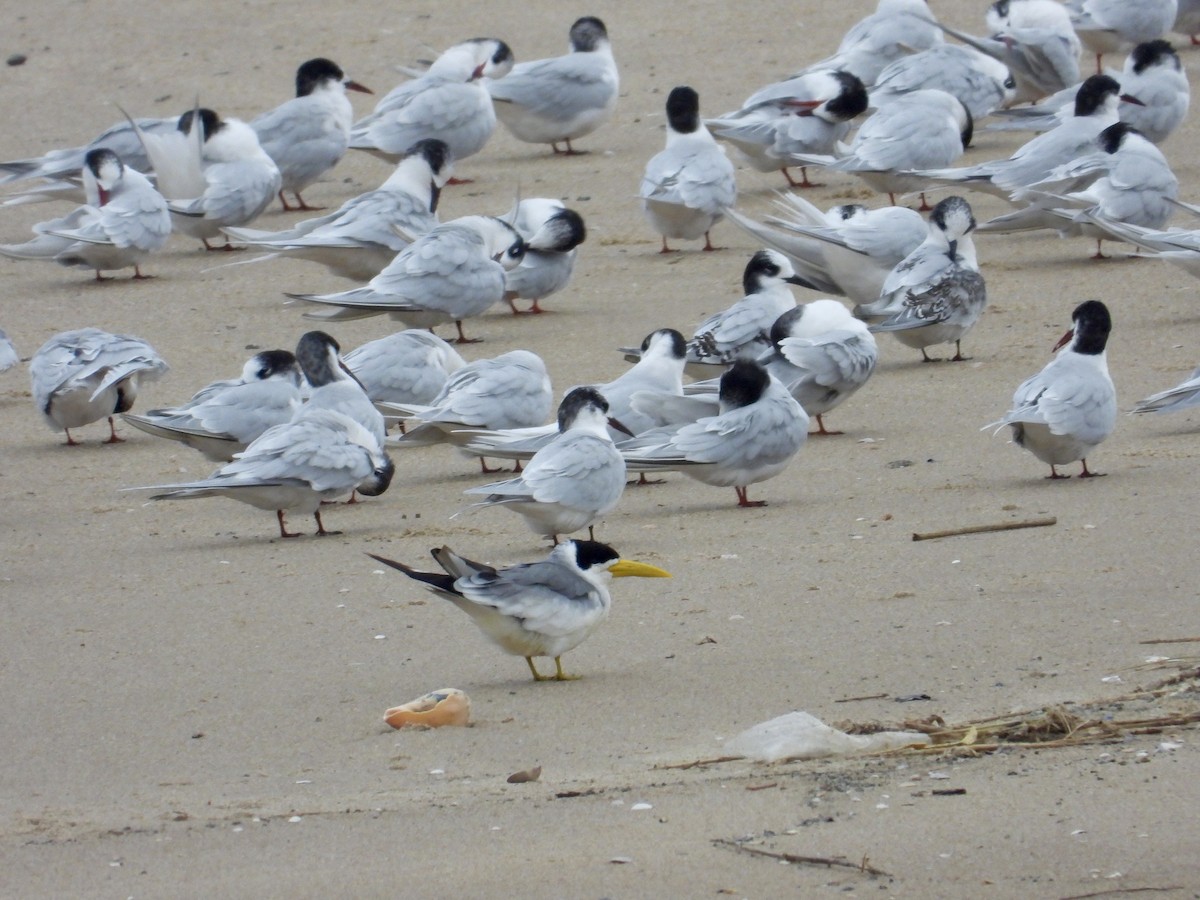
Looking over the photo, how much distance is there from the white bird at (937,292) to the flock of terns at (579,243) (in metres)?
0.01

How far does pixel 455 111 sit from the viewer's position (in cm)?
1197

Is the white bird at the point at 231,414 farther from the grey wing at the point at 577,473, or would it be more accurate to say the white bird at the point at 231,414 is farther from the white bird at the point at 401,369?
the grey wing at the point at 577,473

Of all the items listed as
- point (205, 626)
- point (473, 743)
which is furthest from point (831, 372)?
point (473, 743)

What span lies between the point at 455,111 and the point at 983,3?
4.63 metres

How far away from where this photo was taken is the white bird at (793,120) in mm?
11250

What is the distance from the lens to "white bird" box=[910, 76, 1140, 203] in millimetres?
10242

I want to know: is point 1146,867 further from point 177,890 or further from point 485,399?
point 485,399

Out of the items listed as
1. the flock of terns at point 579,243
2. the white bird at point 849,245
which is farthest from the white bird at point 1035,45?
the white bird at point 849,245

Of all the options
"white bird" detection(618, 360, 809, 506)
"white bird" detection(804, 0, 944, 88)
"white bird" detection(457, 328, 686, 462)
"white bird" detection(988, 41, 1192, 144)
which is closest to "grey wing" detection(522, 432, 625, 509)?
"white bird" detection(618, 360, 809, 506)

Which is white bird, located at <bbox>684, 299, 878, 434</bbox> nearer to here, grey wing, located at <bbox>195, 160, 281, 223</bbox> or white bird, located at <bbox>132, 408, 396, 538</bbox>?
white bird, located at <bbox>132, 408, 396, 538</bbox>

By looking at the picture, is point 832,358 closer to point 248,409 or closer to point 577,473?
point 577,473

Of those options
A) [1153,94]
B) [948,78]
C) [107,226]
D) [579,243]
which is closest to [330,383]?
[579,243]

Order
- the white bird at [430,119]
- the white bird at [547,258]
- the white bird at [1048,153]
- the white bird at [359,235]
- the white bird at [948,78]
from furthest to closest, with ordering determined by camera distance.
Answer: the white bird at [430,119]
the white bird at [948,78]
the white bird at [1048,153]
the white bird at [359,235]
the white bird at [547,258]

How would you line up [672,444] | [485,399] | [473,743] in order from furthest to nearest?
[485,399] → [672,444] → [473,743]
